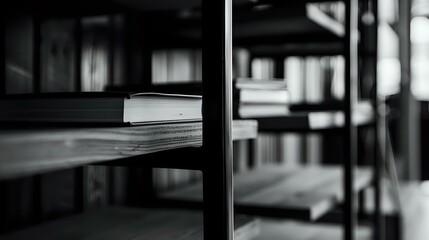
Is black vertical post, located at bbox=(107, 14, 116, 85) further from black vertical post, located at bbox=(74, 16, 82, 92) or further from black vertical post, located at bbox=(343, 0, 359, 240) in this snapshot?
black vertical post, located at bbox=(343, 0, 359, 240)

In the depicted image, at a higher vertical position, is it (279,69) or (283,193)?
(279,69)

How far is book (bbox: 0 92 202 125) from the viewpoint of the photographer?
1.77 ft

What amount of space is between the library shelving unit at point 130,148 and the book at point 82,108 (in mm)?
30

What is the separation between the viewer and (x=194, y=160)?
0.63 metres

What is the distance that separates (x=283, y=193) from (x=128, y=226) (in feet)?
1.76

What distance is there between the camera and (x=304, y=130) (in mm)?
1172

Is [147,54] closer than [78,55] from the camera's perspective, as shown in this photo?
No

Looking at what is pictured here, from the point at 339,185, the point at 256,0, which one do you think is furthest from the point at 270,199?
the point at 256,0

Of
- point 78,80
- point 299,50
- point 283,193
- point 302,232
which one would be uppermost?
point 299,50

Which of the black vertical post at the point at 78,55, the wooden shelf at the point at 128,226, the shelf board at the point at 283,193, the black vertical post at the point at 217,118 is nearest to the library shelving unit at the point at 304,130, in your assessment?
the shelf board at the point at 283,193

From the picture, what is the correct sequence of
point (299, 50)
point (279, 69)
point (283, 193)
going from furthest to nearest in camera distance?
point (279, 69), point (299, 50), point (283, 193)

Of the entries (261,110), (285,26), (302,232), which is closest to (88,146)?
(261,110)

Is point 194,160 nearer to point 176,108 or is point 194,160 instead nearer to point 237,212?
point 176,108

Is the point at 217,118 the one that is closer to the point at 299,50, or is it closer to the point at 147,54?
the point at 147,54
